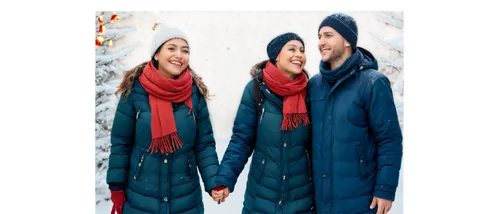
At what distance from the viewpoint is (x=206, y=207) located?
151 inches

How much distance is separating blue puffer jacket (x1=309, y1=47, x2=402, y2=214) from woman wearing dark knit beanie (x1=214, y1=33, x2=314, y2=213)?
0.14 metres

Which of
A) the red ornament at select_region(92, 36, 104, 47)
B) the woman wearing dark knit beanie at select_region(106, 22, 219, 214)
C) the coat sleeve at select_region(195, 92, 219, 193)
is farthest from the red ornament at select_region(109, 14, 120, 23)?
the coat sleeve at select_region(195, 92, 219, 193)

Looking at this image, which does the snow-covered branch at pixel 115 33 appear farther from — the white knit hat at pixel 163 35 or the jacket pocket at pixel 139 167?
the jacket pocket at pixel 139 167

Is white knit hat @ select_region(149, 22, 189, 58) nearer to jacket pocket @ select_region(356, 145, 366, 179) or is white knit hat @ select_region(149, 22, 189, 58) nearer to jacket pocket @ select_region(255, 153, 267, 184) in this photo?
jacket pocket @ select_region(255, 153, 267, 184)

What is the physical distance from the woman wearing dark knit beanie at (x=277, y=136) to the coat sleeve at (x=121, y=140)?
647 mm

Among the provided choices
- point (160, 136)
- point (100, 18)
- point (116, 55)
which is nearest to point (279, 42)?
point (160, 136)

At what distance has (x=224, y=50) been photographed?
12.7 ft

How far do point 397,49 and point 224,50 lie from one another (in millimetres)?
1404

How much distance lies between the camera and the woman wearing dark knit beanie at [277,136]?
10.2 feet

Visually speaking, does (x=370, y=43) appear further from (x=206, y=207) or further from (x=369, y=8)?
(x=206, y=207)

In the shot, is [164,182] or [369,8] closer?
[164,182]

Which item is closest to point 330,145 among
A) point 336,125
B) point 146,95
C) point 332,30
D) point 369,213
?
point 336,125

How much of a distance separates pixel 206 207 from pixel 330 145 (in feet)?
4.40

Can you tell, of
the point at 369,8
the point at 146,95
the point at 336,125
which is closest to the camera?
the point at 336,125
